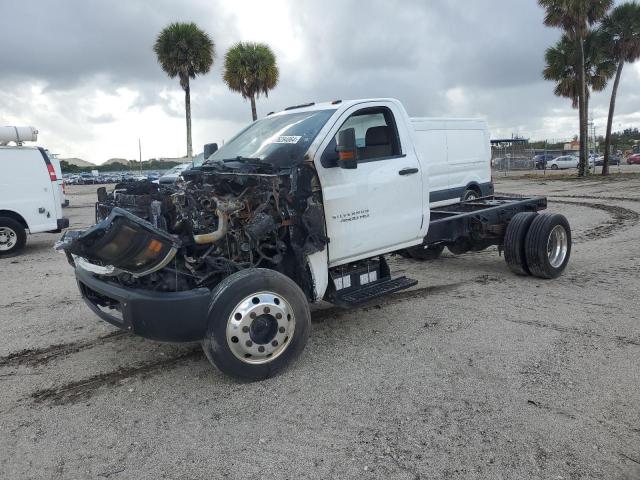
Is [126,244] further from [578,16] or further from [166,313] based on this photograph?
[578,16]

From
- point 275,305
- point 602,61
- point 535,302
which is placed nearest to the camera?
point 275,305

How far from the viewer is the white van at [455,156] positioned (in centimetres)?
1198

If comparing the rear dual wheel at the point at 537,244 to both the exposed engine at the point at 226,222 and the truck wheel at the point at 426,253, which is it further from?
the exposed engine at the point at 226,222

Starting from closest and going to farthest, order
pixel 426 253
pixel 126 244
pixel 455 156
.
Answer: pixel 126 244
pixel 426 253
pixel 455 156

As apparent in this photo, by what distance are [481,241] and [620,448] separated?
4369mm

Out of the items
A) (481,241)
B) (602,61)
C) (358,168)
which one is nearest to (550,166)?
(602,61)

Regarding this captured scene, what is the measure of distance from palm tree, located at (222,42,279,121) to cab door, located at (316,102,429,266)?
26099mm

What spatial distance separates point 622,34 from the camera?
28.7m

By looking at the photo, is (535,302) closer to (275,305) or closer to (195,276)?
(275,305)

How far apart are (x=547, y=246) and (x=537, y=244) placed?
19 centimetres

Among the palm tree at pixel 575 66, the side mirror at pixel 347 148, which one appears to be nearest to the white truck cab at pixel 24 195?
the side mirror at pixel 347 148

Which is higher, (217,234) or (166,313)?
(217,234)

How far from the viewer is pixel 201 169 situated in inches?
→ 195

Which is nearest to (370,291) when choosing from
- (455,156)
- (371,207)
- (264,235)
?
(371,207)
